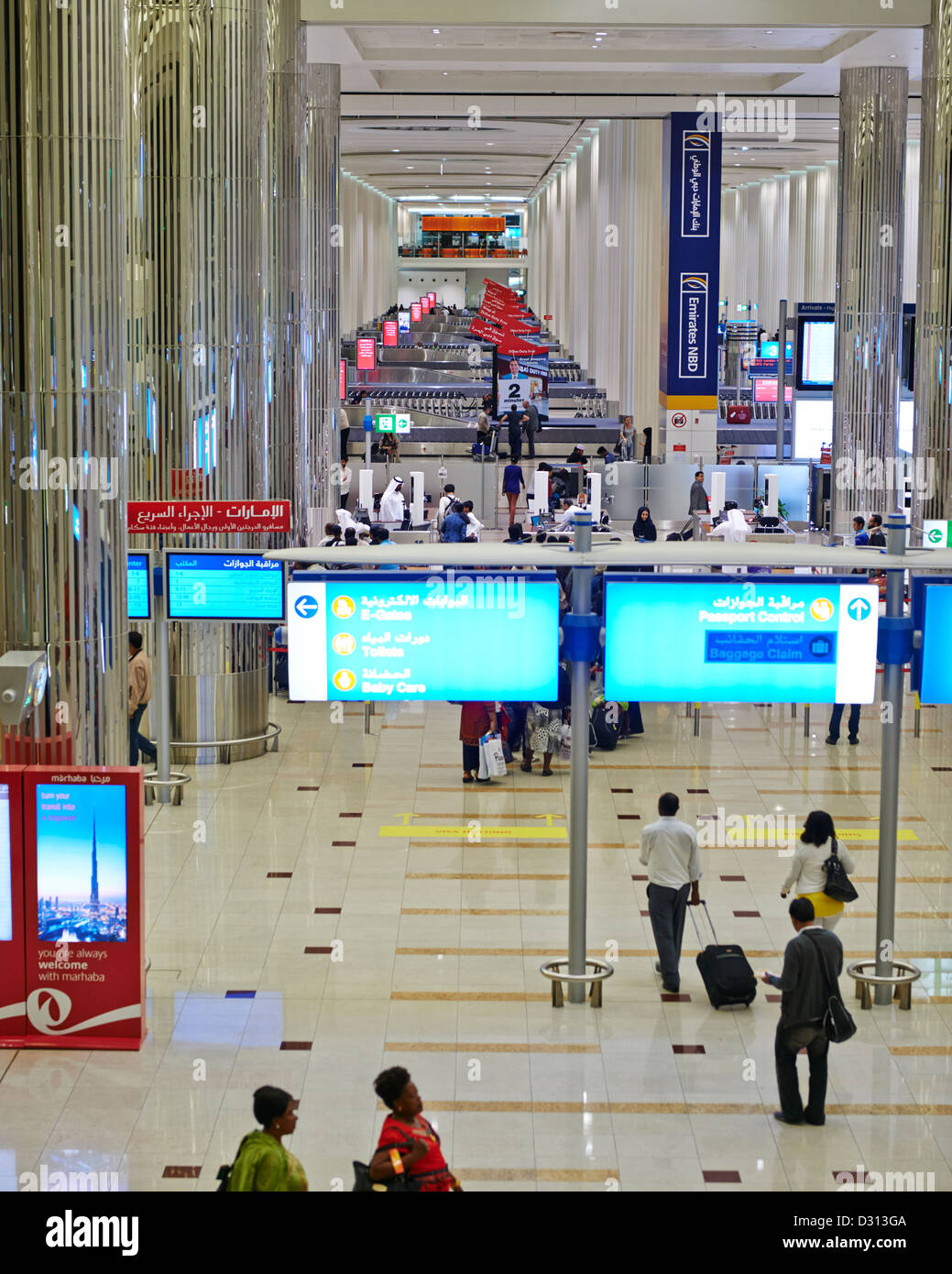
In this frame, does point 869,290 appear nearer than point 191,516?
No

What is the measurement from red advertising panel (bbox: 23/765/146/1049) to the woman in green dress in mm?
2939

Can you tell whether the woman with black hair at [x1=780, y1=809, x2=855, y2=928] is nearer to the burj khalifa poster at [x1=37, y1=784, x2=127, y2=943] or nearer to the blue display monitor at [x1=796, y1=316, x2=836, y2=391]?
the burj khalifa poster at [x1=37, y1=784, x2=127, y2=943]

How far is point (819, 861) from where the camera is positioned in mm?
9188

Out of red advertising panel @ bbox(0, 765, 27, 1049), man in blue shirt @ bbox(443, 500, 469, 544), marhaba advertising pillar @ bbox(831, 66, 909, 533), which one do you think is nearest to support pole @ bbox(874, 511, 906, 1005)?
red advertising panel @ bbox(0, 765, 27, 1049)

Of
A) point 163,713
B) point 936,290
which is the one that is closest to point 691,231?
point 936,290

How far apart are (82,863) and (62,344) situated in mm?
2762

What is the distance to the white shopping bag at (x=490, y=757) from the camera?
14.4m

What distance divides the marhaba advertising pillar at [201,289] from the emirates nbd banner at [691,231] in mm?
14519

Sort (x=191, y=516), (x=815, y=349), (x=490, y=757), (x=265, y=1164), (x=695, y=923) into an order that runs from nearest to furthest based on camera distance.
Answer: (x=265, y=1164) → (x=695, y=923) → (x=191, y=516) → (x=490, y=757) → (x=815, y=349)

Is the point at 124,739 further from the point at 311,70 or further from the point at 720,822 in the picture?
the point at 311,70

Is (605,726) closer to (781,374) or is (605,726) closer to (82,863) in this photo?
(82,863)

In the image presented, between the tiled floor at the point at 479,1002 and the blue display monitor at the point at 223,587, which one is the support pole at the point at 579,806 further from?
the blue display monitor at the point at 223,587
